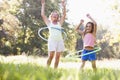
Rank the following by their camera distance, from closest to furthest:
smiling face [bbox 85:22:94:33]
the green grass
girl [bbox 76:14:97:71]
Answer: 1. the green grass
2. girl [bbox 76:14:97:71]
3. smiling face [bbox 85:22:94:33]

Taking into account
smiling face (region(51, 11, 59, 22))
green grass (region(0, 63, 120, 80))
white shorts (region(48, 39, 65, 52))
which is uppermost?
smiling face (region(51, 11, 59, 22))

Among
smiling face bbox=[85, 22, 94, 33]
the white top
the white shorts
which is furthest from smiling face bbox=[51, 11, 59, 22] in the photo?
smiling face bbox=[85, 22, 94, 33]

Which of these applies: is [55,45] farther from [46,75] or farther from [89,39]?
[46,75]

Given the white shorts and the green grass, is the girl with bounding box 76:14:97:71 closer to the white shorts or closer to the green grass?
the white shorts

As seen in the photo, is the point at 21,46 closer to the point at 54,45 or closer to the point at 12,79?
→ the point at 54,45

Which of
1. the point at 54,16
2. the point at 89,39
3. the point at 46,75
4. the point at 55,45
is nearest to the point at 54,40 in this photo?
the point at 55,45

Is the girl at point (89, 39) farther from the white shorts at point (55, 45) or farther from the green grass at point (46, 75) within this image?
the green grass at point (46, 75)

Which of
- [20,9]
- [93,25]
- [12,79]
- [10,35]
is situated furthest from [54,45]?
[20,9]

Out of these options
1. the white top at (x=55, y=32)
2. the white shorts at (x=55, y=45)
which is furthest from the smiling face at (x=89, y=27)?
the white shorts at (x=55, y=45)

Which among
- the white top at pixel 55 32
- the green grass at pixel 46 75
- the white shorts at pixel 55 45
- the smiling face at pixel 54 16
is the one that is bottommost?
the white shorts at pixel 55 45

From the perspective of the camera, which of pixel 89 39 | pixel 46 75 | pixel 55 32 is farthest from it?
pixel 89 39

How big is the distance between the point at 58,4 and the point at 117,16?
15.9 m

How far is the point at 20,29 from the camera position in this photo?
4144cm

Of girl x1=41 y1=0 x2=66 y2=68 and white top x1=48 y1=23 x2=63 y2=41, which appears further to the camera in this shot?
white top x1=48 y1=23 x2=63 y2=41
